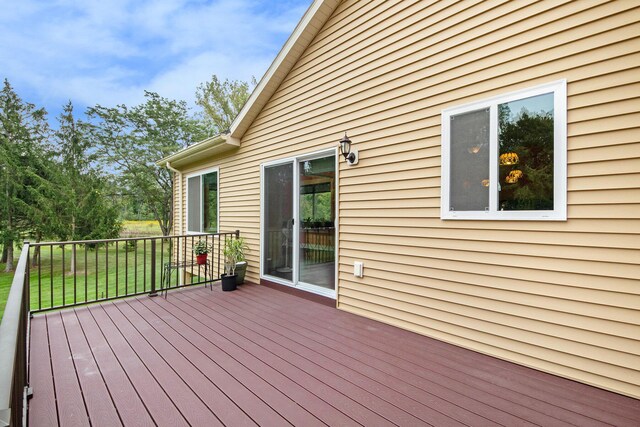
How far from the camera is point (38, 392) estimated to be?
6.68ft

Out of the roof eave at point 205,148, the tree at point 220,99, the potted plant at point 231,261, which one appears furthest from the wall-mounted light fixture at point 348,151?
the tree at point 220,99

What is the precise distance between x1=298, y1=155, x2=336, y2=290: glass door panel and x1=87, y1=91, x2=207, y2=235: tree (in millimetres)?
11783

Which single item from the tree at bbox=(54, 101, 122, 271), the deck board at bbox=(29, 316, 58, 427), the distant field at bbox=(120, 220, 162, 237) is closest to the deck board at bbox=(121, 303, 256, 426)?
the deck board at bbox=(29, 316, 58, 427)

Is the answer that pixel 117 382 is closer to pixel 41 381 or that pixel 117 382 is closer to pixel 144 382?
pixel 144 382

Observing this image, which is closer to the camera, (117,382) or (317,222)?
(117,382)

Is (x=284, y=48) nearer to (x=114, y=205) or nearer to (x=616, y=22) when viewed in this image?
(x=616, y=22)

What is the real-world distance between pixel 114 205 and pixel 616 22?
16.0 meters

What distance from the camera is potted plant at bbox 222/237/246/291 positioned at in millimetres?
4781

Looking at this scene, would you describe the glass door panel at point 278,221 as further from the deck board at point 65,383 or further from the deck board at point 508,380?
the deck board at point 65,383

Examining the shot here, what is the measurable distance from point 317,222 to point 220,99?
13.4 metres

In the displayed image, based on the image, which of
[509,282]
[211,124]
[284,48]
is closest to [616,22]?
[509,282]

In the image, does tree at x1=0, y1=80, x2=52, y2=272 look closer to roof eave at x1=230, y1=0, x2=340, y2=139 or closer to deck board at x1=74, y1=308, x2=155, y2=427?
roof eave at x1=230, y1=0, x2=340, y2=139

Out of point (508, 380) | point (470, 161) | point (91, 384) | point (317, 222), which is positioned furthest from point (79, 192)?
point (508, 380)

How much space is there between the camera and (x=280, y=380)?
2207mm
